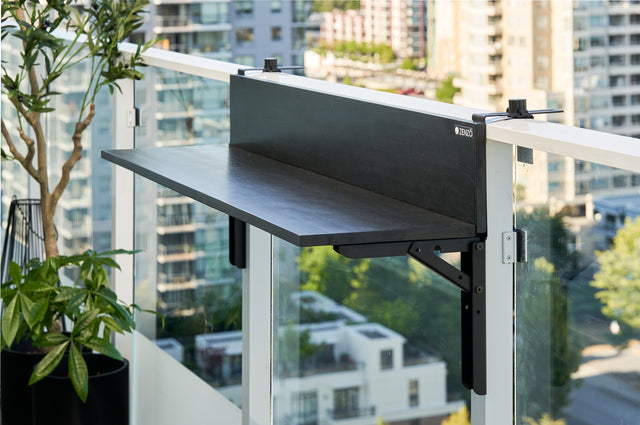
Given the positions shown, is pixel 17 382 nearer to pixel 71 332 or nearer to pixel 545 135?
pixel 71 332

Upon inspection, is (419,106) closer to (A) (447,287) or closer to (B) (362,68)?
(A) (447,287)

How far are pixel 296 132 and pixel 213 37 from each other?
46155 mm

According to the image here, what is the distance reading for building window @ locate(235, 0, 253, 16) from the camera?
153ft

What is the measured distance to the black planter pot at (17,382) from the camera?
2.86m

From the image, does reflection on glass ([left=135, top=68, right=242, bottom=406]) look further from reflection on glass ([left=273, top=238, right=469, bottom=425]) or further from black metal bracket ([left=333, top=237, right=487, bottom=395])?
black metal bracket ([left=333, top=237, right=487, bottom=395])

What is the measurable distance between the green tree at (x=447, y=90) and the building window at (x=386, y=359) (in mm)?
44163

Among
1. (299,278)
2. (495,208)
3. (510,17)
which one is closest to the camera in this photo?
(495,208)

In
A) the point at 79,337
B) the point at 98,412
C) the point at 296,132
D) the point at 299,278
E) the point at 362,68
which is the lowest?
the point at 98,412

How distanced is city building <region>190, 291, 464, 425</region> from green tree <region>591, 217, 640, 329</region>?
0.71 meters

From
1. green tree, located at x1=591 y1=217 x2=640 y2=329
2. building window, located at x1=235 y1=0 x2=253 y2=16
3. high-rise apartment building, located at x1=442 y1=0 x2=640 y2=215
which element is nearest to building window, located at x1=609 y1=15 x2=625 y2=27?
high-rise apartment building, located at x1=442 y1=0 x2=640 y2=215

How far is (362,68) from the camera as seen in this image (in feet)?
163

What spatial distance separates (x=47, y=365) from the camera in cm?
244

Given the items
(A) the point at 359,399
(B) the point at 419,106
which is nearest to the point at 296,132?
(B) the point at 419,106

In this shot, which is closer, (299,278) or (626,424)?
(626,424)
